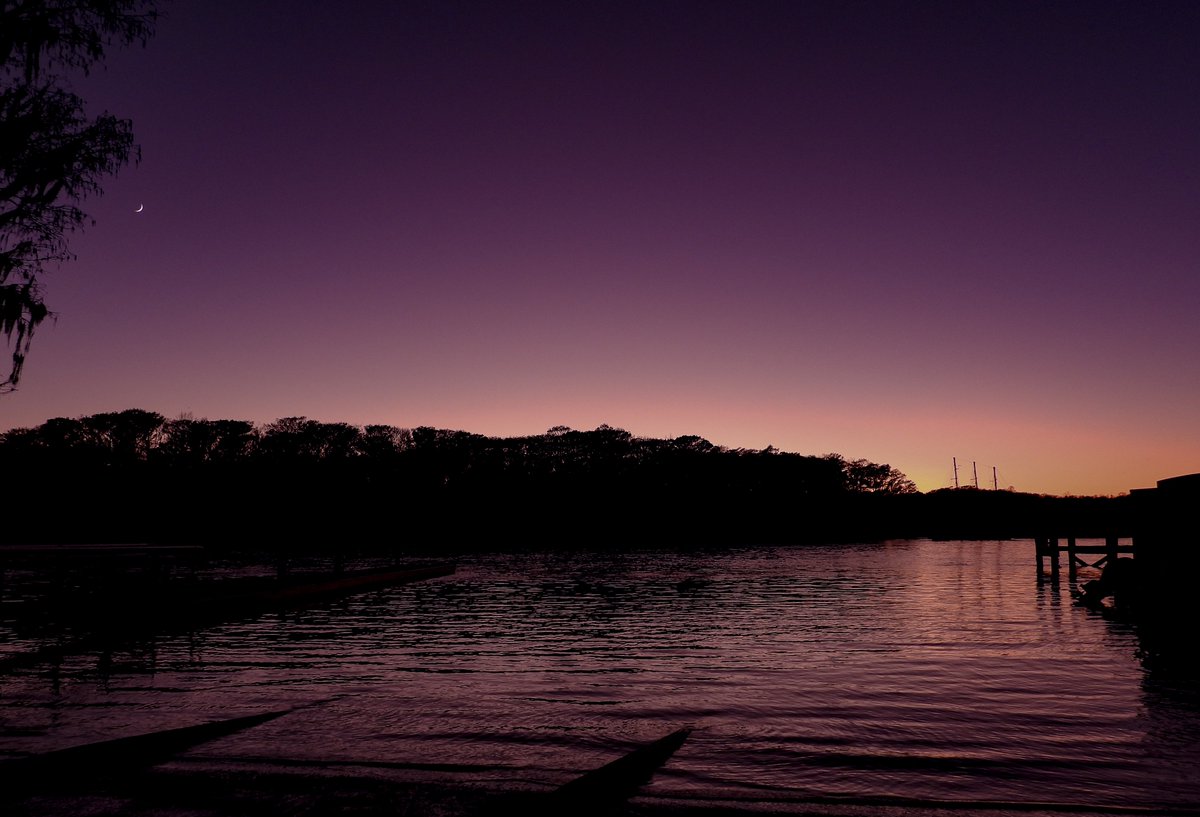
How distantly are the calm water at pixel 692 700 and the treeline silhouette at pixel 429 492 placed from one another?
76111 mm

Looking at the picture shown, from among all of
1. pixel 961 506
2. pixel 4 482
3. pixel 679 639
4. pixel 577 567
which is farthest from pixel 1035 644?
pixel 961 506

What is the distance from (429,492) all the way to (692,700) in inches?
5596

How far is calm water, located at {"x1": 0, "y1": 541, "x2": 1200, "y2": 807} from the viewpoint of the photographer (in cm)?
899

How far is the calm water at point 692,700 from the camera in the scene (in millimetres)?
8992

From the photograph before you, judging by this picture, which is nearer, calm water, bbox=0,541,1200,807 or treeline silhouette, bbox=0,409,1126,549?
calm water, bbox=0,541,1200,807

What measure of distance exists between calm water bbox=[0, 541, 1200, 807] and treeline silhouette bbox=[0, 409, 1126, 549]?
7611 cm

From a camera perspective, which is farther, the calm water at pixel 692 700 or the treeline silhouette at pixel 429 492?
the treeline silhouette at pixel 429 492

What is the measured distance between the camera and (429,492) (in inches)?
5950

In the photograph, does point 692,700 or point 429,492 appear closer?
point 692,700

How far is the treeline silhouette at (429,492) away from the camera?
109688 millimetres

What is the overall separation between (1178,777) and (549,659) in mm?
12977

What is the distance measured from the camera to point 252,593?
31000mm

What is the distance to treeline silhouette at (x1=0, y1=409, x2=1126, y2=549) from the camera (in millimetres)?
109688

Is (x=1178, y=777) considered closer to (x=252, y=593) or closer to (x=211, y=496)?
(x=252, y=593)
